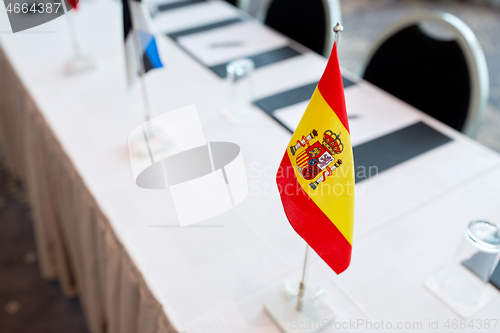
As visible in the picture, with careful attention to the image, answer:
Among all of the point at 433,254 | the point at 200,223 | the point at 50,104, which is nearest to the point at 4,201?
the point at 50,104

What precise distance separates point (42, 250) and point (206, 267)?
94 cm

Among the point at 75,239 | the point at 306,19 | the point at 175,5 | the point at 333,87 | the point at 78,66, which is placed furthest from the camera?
the point at 175,5

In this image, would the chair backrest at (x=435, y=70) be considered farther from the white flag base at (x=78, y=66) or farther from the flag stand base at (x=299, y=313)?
the white flag base at (x=78, y=66)

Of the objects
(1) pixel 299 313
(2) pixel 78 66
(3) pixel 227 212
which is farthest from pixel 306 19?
(1) pixel 299 313

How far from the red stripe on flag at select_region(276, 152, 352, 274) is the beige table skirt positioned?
0.30m

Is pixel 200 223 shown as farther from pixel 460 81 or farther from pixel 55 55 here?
pixel 55 55

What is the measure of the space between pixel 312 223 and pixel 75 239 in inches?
35.3

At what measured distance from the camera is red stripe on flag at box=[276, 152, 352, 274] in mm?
584

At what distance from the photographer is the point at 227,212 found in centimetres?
91

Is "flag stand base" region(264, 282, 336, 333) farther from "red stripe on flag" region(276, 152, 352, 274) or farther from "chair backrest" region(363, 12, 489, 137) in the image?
"chair backrest" region(363, 12, 489, 137)

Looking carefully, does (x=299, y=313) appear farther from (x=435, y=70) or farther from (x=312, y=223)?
(x=435, y=70)

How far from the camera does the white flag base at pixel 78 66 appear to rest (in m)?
1.42

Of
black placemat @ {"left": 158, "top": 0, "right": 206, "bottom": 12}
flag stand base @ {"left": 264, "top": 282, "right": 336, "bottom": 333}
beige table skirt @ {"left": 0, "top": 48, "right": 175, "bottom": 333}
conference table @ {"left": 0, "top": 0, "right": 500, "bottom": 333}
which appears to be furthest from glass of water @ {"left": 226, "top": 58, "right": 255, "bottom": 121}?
black placemat @ {"left": 158, "top": 0, "right": 206, "bottom": 12}

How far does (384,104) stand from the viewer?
1257mm
